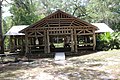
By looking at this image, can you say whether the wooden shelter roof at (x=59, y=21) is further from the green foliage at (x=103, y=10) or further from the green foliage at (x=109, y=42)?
the green foliage at (x=103, y=10)

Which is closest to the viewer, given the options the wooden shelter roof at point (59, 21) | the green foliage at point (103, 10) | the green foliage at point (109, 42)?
the wooden shelter roof at point (59, 21)

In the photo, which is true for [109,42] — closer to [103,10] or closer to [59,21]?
[59,21]

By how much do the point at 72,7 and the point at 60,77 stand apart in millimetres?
39059

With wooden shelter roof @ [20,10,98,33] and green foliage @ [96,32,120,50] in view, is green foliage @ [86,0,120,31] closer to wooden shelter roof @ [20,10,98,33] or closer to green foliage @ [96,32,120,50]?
green foliage @ [96,32,120,50]

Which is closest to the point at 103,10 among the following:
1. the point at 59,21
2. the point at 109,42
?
the point at 109,42

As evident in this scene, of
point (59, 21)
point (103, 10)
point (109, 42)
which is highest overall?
point (103, 10)

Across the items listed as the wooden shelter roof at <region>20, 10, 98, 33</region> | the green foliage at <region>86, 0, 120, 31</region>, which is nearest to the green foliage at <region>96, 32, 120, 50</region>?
the wooden shelter roof at <region>20, 10, 98, 33</region>

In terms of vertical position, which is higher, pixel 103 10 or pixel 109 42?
pixel 103 10

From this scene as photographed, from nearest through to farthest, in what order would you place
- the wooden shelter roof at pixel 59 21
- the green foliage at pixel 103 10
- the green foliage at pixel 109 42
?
the wooden shelter roof at pixel 59 21 → the green foliage at pixel 109 42 → the green foliage at pixel 103 10

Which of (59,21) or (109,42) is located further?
(109,42)

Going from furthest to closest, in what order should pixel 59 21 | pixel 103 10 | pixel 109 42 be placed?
pixel 103 10 < pixel 109 42 < pixel 59 21

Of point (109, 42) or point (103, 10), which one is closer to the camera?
point (109, 42)

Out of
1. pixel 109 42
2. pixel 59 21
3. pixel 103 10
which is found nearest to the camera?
pixel 59 21

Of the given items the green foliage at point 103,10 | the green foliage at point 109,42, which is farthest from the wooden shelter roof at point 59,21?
the green foliage at point 103,10
